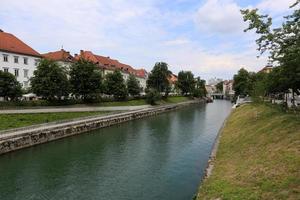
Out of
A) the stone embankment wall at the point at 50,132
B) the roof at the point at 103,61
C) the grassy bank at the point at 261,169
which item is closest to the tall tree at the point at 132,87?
the roof at the point at 103,61

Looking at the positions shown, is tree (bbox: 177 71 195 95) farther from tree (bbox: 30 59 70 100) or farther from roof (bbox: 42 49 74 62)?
tree (bbox: 30 59 70 100)

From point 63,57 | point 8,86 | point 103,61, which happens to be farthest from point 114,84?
point 103,61

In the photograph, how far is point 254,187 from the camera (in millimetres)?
12336

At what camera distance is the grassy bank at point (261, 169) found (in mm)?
11609

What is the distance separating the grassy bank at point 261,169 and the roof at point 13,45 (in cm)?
4901

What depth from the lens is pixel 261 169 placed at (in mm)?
14414

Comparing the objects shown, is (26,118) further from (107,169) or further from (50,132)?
(107,169)

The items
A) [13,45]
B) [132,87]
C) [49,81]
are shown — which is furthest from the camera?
[132,87]

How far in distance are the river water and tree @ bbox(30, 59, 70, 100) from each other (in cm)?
1546

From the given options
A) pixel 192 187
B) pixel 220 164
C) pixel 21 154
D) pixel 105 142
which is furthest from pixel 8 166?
pixel 220 164

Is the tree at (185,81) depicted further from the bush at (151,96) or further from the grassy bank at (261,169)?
the grassy bank at (261,169)

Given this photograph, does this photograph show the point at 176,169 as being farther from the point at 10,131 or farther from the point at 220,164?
the point at 10,131

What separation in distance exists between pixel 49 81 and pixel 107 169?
29.6 meters

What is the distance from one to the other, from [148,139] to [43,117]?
15.1 meters
